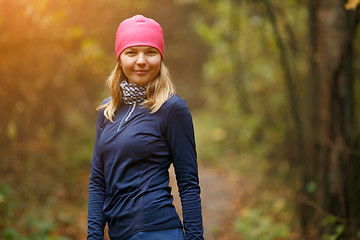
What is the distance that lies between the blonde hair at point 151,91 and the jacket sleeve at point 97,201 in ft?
0.51

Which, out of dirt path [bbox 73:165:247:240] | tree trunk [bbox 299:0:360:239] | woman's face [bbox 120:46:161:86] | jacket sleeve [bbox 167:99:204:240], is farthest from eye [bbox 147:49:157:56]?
dirt path [bbox 73:165:247:240]

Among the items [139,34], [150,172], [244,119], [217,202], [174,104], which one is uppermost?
[244,119]

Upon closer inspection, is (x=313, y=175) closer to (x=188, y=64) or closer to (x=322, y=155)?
(x=322, y=155)

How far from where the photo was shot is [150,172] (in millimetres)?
2203

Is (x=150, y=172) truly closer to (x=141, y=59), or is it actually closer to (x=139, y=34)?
(x=141, y=59)

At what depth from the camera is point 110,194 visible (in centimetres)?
228

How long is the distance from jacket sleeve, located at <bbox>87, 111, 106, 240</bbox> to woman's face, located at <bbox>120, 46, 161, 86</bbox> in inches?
15.8

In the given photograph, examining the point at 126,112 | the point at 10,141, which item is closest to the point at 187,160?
the point at 126,112

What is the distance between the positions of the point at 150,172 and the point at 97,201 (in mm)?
383

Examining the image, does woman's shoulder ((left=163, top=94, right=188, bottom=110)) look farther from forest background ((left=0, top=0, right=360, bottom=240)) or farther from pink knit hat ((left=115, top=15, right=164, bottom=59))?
forest background ((left=0, top=0, right=360, bottom=240))

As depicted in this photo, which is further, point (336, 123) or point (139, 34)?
point (336, 123)

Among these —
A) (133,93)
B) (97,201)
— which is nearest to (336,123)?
(133,93)

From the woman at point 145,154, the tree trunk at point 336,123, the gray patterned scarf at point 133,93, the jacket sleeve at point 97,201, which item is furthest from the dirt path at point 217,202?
the gray patterned scarf at point 133,93

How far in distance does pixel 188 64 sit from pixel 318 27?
75.7 feet
